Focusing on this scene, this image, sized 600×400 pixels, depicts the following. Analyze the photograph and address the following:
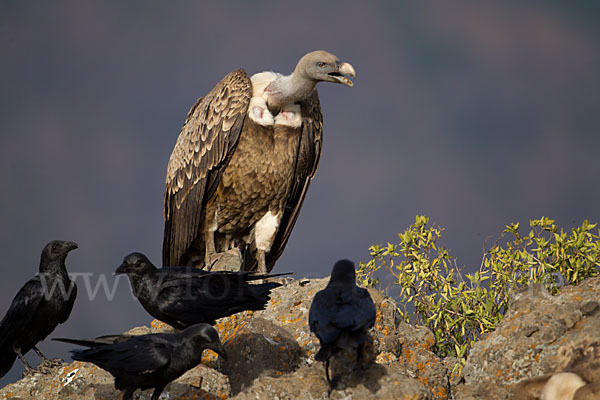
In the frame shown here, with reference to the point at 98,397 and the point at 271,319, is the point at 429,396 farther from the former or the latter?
the point at 98,397

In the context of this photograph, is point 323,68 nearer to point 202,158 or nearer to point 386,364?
point 202,158

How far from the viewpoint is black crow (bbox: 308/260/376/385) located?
185 inches

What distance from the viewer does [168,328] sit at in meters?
7.29

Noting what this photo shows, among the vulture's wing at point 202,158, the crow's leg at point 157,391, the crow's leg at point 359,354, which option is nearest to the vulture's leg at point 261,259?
the vulture's wing at point 202,158

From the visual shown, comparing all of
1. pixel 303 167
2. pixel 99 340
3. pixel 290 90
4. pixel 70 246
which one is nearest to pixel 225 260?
pixel 303 167

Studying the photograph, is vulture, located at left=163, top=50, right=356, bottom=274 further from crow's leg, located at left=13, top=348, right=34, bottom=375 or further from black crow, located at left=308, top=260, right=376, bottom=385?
black crow, located at left=308, top=260, right=376, bottom=385

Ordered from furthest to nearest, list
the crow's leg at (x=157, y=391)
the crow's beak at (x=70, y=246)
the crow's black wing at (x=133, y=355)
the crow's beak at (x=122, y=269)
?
the crow's beak at (x=70, y=246), the crow's beak at (x=122, y=269), the crow's leg at (x=157, y=391), the crow's black wing at (x=133, y=355)

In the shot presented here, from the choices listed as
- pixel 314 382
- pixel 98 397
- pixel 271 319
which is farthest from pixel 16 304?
pixel 314 382

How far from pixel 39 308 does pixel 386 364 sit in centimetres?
337

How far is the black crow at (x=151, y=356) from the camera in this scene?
16.5 ft

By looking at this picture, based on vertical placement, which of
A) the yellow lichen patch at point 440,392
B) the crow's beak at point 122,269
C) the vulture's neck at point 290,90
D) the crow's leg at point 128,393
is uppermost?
the vulture's neck at point 290,90

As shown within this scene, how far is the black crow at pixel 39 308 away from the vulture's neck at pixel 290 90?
12.1ft

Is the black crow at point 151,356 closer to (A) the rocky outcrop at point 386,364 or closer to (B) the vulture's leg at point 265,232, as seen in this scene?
(A) the rocky outcrop at point 386,364

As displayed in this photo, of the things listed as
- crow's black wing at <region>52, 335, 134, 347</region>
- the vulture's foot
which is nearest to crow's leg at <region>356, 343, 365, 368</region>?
crow's black wing at <region>52, 335, 134, 347</region>
